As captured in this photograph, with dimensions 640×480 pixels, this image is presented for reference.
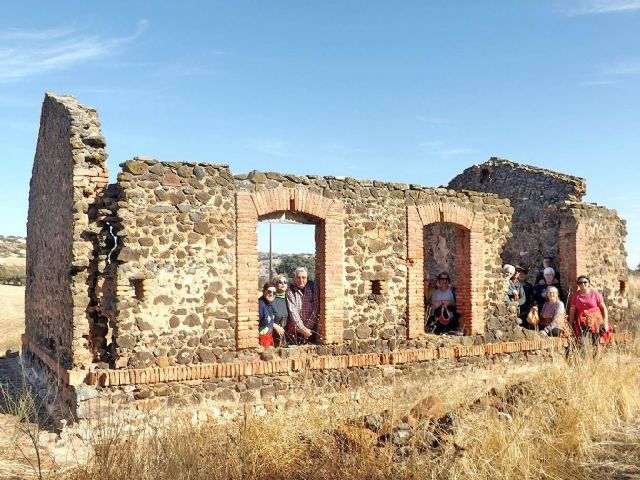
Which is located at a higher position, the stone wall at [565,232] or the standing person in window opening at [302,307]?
the stone wall at [565,232]

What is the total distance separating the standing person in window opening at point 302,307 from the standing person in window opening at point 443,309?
8.26 feet

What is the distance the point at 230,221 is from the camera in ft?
30.3

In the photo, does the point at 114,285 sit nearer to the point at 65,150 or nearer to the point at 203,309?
the point at 203,309

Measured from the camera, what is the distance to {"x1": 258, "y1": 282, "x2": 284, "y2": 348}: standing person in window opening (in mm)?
9898

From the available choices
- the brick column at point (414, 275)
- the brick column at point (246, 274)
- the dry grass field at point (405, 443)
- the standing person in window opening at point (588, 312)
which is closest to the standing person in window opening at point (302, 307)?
the brick column at point (246, 274)

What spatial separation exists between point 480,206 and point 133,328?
21.8 ft

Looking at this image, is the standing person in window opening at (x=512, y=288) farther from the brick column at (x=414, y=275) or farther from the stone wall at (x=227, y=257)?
the stone wall at (x=227, y=257)

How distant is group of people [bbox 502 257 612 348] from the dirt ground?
45.7ft

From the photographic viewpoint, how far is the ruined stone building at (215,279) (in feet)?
28.2

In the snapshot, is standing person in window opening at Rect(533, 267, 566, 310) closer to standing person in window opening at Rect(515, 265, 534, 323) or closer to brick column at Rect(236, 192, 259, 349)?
standing person in window opening at Rect(515, 265, 534, 323)

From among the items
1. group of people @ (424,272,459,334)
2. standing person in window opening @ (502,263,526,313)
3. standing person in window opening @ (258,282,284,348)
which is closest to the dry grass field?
standing person in window opening @ (258,282,284,348)

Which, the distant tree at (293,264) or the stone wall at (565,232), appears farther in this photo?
the distant tree at (293,264)

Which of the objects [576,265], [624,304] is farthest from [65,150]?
[624,304]

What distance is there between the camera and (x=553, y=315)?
12.5 metres
